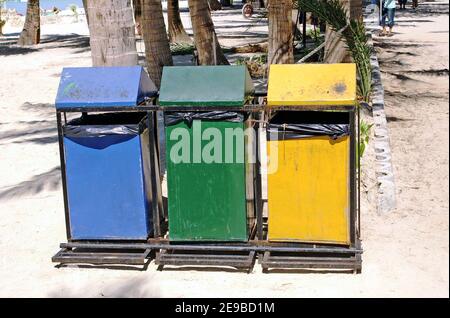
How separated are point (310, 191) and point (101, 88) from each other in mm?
1735

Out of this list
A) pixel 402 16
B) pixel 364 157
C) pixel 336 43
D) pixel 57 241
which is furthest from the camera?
pixel 402 16

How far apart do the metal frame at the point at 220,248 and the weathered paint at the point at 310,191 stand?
0.07 m

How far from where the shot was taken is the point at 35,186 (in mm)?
7551

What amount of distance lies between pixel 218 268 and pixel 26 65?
15.8 meters

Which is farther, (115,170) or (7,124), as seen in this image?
(7,124)

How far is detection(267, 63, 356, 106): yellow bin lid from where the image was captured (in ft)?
16.0

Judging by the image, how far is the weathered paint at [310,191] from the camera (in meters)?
4.96

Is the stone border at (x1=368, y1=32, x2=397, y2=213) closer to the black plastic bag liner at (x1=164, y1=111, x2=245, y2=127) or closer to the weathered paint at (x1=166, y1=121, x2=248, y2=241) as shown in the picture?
the weathered paint at (x1=166, y1=121, x2=248, y2=241)

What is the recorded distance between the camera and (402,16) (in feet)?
102

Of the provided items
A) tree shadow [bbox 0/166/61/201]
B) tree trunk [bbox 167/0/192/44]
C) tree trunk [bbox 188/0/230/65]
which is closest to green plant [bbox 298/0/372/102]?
tree trunk [bbox 188/0/230/65]

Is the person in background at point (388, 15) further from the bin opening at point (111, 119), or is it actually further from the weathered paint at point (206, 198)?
→ the weathered paint at point (206, 198)

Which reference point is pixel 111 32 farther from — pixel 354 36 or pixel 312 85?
pixel 354 36

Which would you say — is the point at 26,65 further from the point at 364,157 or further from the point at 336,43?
the point at 364,157
